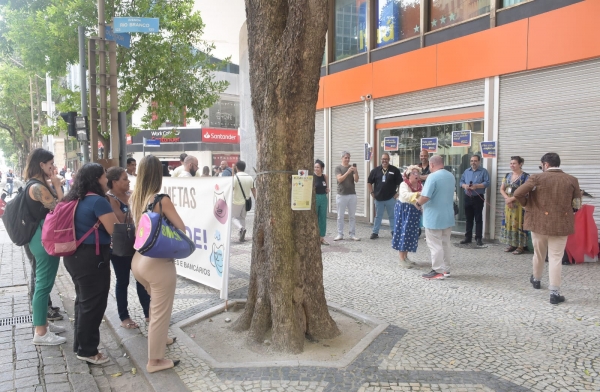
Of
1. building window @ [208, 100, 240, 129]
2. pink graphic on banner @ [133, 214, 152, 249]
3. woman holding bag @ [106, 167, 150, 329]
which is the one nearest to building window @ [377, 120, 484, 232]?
woman holding bag @ [106, 167, 150, 329]

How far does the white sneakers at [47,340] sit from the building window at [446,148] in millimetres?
8345

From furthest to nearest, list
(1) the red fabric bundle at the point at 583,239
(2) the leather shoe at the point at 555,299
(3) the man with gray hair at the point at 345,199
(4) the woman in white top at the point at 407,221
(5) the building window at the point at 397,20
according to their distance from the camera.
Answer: (5) the building window at the point at 397,20
(3) the man with gray hair at the point at 345,199
(1) the red fabric bundle at the point at 583,239
(4) the woman in white top at the point at 407,221
(2) the leather shoe at the point at 555,299

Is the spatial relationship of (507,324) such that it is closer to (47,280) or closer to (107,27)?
(47,280)

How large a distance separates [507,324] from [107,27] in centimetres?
979

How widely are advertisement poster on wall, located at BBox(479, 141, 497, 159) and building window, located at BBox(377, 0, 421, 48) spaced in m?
3.78

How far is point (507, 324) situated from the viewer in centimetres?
445

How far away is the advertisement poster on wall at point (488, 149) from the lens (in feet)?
28.5

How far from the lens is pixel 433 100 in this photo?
1021cm

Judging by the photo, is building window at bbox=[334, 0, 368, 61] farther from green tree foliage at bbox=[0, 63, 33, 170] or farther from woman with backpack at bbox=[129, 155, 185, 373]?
green tree foliage at bbox=[0, 63, 33, 170]

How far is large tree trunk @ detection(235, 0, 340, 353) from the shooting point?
12.2 feet

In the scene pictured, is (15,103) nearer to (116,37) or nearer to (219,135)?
(219,135)

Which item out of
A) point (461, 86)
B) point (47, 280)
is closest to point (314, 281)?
point (47, 280)

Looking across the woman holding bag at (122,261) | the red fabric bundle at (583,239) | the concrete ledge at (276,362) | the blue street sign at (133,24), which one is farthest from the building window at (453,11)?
the woman holding bag at (122,261)

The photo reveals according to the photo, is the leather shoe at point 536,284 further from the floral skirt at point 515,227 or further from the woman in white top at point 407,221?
the floral skirt at point 515,227
